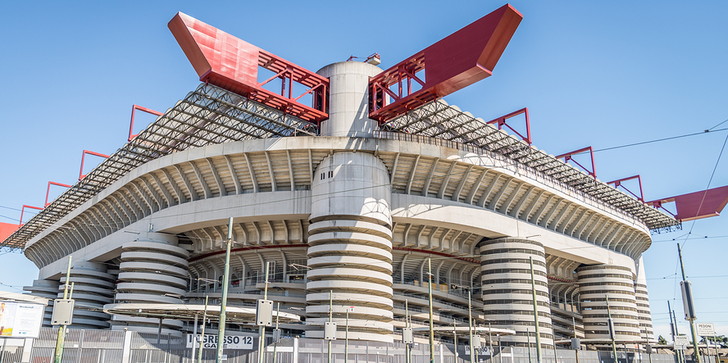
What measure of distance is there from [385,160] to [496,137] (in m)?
11.2

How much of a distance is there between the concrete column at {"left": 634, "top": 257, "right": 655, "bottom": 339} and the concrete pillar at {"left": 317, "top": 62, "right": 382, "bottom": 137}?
179ft

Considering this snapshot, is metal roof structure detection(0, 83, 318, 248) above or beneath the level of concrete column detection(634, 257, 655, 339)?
above

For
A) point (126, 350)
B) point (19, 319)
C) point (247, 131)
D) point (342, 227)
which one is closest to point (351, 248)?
point (342, 227)

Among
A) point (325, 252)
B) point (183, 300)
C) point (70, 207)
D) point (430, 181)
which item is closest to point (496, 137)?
point (430, 181)

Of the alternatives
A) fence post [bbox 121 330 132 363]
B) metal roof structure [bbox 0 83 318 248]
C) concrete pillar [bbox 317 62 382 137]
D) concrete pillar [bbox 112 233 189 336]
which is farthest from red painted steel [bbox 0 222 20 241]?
fence post [bbox 121 330 132 363]

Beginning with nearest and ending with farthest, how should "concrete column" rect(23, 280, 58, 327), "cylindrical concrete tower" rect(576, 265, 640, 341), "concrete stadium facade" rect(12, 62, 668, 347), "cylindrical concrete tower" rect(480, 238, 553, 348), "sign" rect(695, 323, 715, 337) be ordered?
1. "sign" rect(695, 323, 715, 337)
2. "concrete stadium facade" rect(12, 62, 668, 347)
3. "cylindrical concrete tower" rect(480, 238, 553, 348)
4. "cylindrical concrete tower" rect(576, 265, 640, 341)
5. "concrete column" rect(23, 280, 58, 327)

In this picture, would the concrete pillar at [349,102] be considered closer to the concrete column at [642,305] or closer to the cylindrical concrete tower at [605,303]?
the cylindrical concrete tower at [605,303]

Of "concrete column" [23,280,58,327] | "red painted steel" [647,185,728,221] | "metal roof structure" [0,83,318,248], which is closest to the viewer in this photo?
"metal roof structure" [0,83,318,248]

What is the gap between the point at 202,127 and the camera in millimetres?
49500

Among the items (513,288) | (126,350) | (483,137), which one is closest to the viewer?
(126,350)

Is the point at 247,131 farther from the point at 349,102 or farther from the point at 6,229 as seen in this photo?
the point at 6,229

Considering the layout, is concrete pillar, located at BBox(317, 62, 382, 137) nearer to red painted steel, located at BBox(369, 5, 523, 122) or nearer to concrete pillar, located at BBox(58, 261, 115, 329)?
red painted steel, located at BBox(369, 5, 523, 122)

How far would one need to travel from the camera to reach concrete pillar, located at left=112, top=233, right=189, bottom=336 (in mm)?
55000

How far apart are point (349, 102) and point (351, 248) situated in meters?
13.1
